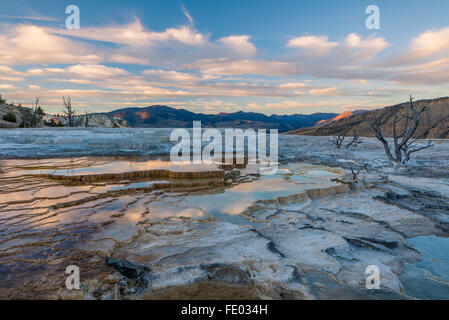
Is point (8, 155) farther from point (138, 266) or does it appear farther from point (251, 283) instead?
point (251, 283)

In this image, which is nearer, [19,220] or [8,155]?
[19,220]

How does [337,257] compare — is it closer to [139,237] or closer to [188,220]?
[188,220]

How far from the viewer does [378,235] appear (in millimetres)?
3760

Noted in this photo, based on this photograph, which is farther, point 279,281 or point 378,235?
point 378,235

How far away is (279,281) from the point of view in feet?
8.38

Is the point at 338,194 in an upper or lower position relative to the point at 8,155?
lower

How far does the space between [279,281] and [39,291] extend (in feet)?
7.05

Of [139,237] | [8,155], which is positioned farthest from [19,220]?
[8,155]
